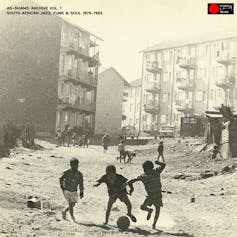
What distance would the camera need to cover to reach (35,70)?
19.0 meters

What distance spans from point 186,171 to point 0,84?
27.6ft

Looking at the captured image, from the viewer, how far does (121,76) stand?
3478cm

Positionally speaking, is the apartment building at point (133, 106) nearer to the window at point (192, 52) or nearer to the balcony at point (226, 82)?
the window at point (192, 52)

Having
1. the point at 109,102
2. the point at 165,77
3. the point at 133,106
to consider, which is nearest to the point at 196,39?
the point at 165,77

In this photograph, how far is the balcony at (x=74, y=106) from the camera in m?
23.5

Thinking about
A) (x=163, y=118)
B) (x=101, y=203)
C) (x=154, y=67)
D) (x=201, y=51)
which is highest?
(x=201, y=51)

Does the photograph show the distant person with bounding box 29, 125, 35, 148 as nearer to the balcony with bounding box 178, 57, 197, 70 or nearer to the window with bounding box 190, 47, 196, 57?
the balcony with bounding box 178, 57, 197, 70

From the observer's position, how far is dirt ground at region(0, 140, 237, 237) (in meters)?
5.56

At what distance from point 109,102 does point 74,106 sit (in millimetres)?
7735

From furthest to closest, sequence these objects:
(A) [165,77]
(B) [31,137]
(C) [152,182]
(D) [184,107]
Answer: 1. (A) [165,77]
2. (D) [184,107]
3. (B) [31,137]
4. (C) [152,182]

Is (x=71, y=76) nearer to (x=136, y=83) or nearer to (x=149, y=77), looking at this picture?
(x=149, y=77)

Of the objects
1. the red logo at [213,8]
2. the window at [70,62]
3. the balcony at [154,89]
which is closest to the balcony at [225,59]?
the balcony at [154,89]

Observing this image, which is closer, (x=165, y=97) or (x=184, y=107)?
(x=184, y=107)

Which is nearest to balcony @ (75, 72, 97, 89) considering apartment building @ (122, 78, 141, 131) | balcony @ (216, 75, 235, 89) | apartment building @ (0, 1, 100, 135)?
apartment building @ (0, 1, 100, 135)
